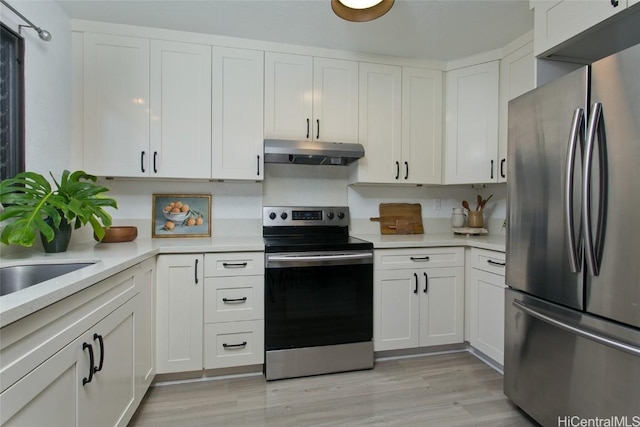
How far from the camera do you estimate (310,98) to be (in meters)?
2.37

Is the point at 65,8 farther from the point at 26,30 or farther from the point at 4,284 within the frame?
the point at 4,284

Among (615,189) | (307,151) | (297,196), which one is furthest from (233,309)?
(615,189)

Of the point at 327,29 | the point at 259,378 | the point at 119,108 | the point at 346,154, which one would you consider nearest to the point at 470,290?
the point at 346,154

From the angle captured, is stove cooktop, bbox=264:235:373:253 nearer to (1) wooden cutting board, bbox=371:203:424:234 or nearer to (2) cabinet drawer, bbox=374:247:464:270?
(2) cabinet drawer, bbox=374:247:464:270

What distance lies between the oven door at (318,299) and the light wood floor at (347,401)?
0.86 ft

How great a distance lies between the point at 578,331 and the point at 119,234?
2617 mm

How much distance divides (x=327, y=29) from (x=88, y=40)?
161cm

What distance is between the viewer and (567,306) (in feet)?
4.39

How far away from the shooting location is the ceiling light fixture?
1.50m

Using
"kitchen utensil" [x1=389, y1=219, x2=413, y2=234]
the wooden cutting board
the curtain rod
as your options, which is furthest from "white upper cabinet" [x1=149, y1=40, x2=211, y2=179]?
"kitchen utensil" [x1=389, y1=219, x2=413, y2=234]

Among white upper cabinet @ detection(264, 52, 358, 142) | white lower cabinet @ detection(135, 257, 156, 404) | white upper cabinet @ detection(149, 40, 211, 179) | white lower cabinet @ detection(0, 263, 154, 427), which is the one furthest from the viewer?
white upper cabinet @ detection(264, 52, 358, 142)

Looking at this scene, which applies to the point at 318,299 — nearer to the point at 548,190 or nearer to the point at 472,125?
the point at 548,190

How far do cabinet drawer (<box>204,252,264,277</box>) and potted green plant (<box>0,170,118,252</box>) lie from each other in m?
0.60

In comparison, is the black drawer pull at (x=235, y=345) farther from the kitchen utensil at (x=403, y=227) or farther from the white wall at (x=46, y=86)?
the kitchen utensil at (x=403, y=227)
